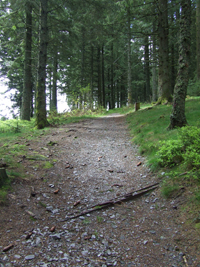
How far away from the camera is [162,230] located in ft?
9.45

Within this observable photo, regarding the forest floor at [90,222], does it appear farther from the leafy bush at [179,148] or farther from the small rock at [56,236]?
the leafy bush at [179,148]

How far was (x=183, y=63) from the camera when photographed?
19.3ft

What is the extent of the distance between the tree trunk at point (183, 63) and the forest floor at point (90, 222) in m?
2.17

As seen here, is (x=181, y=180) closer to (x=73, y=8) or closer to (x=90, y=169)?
(x=90, y=169)

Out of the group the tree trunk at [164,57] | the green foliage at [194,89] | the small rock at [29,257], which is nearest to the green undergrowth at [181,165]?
the small rock at [29,257]

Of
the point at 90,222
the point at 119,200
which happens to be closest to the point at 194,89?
the point at 119,200

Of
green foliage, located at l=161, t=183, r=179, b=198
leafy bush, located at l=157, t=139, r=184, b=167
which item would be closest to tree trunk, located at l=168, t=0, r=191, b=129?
leafy bush, located at l=157, t=139, r=184, b=167

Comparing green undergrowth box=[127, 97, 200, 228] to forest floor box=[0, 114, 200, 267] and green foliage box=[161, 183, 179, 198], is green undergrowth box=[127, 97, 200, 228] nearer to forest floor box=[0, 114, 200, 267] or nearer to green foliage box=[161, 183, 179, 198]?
green foliage box=[161, 183, 179, 198]

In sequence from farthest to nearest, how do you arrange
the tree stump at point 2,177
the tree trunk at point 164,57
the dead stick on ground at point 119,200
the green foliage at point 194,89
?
the green foliage at point 194,89 < the tree trunk at point 164,57 < the tree stump at point 2,177 < the dead stick on ground at point 119,200

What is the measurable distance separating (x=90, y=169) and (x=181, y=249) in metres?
3.24

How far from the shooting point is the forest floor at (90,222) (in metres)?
2.37

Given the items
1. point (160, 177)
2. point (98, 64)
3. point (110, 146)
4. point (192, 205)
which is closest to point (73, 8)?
point (110, 146)

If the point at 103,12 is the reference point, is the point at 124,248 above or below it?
below

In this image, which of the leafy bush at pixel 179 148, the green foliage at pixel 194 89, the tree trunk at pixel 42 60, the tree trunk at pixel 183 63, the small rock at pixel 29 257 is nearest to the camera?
the small rock at pixel 29 257
